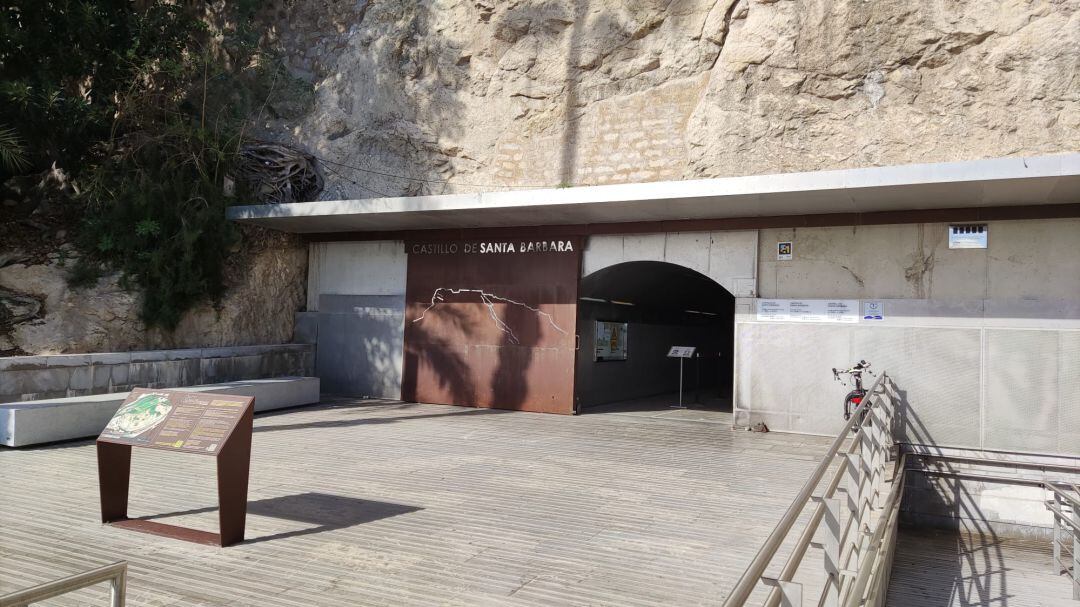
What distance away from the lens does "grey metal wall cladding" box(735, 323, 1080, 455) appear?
10336mm

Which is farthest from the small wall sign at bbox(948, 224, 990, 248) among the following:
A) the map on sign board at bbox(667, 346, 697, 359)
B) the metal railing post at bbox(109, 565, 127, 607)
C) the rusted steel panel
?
the metal railing post at bbox(109, 565, 127, 607)

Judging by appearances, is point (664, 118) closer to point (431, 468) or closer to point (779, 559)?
point (431, 468)

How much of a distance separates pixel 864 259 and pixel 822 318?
3.64 ft

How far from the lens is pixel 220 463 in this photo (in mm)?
5414

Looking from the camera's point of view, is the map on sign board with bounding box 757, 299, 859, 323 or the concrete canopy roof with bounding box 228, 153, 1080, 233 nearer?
the concrete canopy roof with bounding box 228, 153, 1080, 233

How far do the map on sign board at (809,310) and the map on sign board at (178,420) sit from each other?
8.78 meters

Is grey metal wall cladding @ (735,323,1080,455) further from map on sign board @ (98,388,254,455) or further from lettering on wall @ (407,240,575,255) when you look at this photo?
map on sign board @ (98,388,254,455)

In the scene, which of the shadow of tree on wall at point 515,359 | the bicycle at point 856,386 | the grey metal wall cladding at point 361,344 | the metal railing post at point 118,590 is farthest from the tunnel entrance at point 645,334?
the metal railing post at point 118,590

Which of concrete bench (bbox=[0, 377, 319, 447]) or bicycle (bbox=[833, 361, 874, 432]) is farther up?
bicycle (bbox=[833, 361, 874, 432])

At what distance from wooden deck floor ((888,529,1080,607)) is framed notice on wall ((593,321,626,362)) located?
22.6 feet

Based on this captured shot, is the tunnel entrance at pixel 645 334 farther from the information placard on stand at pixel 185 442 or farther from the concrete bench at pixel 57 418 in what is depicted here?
the information placard on stand at pixel 185 442

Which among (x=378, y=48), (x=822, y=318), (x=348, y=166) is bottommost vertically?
(x=822, y=318)

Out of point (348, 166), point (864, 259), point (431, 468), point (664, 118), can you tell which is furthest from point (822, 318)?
point (348, 166)

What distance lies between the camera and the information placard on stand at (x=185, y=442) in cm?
551
